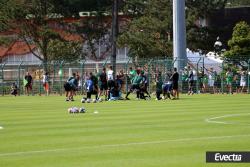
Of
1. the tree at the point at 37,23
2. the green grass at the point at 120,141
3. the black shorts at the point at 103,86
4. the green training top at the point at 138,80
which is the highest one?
the tree at the point at 37,23

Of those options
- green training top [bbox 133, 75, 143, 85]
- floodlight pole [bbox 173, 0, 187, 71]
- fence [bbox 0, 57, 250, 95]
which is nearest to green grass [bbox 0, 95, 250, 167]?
green training top [bbox 133, 75, 143, 85]

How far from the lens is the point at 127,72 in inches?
2327

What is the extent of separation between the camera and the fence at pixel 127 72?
5466 cm

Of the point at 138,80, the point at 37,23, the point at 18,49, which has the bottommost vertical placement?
the point at 138,80

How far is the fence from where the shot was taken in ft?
179

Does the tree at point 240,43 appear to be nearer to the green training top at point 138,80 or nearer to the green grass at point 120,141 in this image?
the green training top at point 138,80

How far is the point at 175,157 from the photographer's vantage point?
1313 centimetres

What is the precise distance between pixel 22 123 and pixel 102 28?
202 feet

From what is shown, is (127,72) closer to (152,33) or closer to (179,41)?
(179,41)

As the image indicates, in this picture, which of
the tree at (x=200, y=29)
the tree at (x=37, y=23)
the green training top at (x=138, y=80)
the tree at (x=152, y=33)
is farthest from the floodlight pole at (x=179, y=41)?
the tree at (x=37, y=23)

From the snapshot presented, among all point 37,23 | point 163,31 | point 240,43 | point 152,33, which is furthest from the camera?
point 37,23

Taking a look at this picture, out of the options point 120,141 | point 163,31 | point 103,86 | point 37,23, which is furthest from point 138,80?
point 37,23

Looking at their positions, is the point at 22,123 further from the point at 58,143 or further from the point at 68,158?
the point at 68,158

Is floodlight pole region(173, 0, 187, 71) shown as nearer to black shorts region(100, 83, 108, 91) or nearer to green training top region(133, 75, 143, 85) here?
A: green training top region(133, 75, 143, 85)
